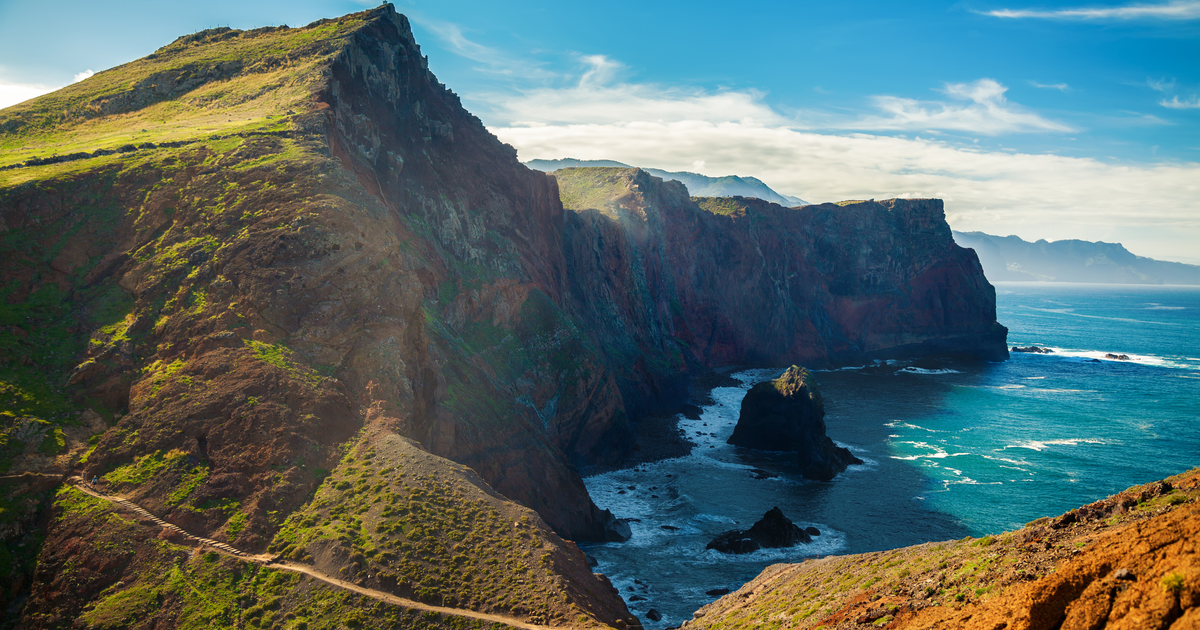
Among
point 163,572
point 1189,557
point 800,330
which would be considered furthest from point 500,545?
point 800,330

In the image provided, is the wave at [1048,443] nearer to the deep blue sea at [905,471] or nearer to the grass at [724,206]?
the deep blue sea at [905,471]

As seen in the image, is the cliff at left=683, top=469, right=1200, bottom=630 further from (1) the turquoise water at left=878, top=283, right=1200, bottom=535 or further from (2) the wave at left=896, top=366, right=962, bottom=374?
(2) the wave at left=896, top=366, right=962, bottom=374

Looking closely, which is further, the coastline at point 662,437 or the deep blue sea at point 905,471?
the coastline at point 662,437

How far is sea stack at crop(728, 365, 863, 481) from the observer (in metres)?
69.6

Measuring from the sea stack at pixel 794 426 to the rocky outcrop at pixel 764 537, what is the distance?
16984 millimetres

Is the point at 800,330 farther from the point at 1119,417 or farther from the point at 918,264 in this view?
the point at 1119,417

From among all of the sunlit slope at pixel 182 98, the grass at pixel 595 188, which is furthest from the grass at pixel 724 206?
the sunlit slope at pixel 182 98

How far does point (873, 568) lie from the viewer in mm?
26938

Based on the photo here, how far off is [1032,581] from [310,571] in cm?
2904

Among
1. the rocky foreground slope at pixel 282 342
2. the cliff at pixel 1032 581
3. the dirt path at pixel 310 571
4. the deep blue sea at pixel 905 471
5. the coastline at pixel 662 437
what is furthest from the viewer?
the coastline at pixel 662 437

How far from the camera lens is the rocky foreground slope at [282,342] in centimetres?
2897

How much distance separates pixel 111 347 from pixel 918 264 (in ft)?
524

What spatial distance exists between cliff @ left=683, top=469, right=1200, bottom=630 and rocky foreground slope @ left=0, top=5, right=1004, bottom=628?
10887 mm

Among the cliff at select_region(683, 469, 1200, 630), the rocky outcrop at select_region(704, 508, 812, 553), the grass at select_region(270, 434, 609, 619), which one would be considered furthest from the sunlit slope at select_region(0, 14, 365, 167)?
the rocky outcrop at select_region(704, 508, 812, 553)
